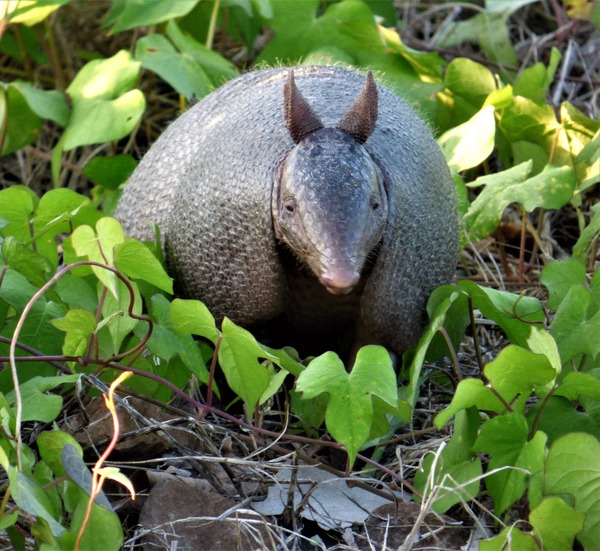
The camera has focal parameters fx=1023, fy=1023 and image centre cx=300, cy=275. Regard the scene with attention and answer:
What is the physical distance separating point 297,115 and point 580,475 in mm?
1324

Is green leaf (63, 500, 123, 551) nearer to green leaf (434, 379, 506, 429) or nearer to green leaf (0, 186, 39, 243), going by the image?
green leaf (434, 379, 506, 429)

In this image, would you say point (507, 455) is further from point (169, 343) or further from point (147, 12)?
point (147, 12)

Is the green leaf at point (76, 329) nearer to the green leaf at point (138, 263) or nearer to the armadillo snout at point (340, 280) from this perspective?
the green leaf at point (138, 263)

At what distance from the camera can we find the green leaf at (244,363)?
271cm

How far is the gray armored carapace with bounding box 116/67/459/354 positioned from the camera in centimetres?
297

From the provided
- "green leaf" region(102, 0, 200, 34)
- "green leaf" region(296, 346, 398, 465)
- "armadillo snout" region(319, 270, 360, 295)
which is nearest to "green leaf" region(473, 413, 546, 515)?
"green leaf" region(296, 346, 398, 465)

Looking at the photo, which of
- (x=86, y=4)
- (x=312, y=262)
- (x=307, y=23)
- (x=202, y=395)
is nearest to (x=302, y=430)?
(x=202, y=395)

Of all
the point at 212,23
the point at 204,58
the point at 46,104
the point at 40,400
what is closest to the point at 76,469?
the point at 40,400

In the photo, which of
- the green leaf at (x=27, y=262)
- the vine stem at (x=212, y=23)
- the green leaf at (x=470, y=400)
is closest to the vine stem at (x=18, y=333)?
the green leaf at (x=27, y=262)

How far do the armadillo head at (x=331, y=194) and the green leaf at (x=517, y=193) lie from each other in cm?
76

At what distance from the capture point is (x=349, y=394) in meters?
2.61

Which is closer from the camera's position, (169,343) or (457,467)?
(457,467)

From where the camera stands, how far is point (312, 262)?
2994 millimetres

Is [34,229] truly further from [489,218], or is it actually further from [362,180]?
[489,218]
